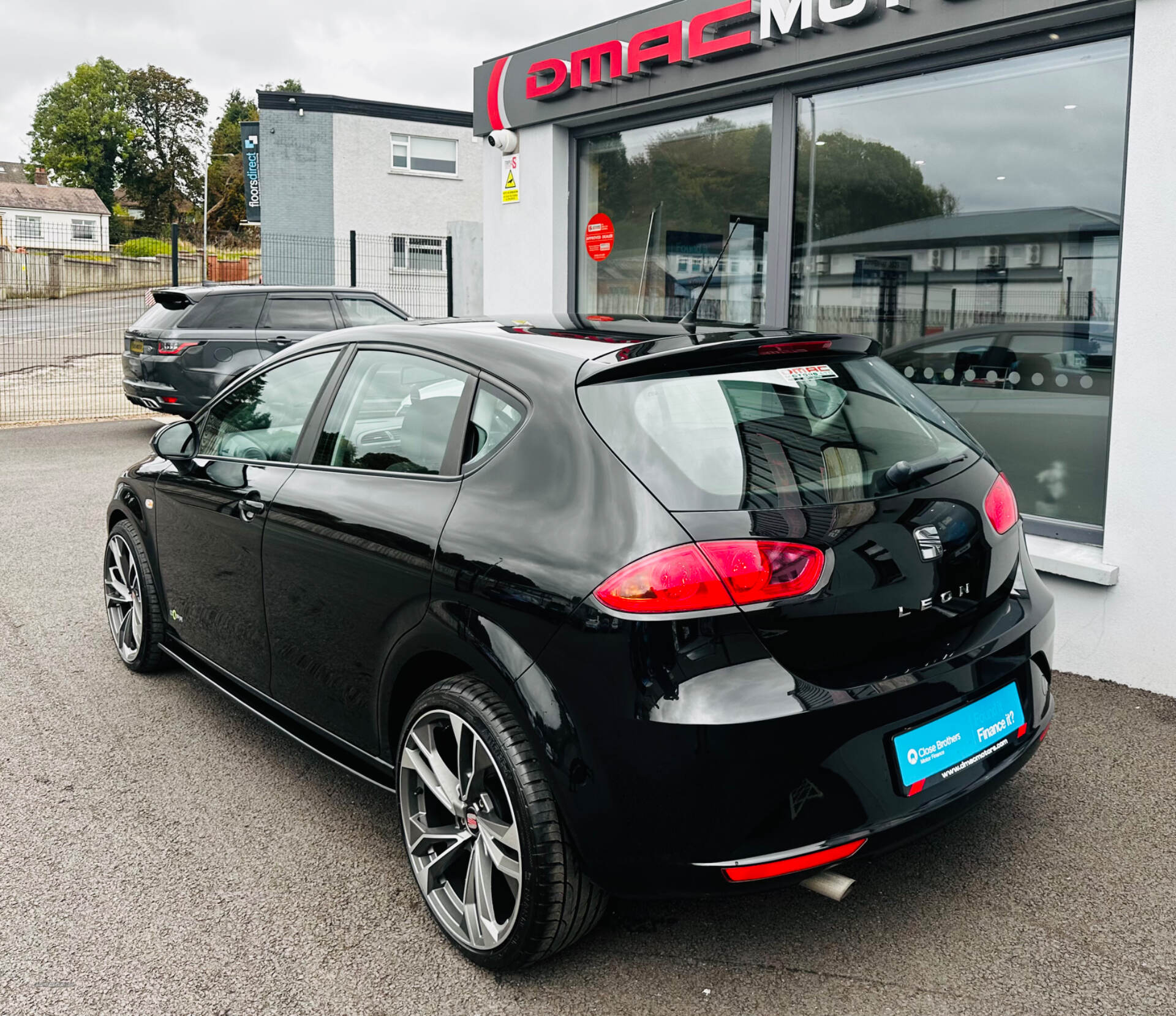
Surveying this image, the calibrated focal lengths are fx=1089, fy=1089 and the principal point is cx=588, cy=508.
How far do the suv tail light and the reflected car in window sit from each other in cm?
337

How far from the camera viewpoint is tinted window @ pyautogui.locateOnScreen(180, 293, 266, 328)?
11945mm

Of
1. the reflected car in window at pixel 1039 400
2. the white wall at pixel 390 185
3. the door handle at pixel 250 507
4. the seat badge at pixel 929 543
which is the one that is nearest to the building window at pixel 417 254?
the white wall at pixel 390 185

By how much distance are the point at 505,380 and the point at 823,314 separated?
170 inches

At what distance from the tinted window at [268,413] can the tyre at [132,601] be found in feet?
2.35

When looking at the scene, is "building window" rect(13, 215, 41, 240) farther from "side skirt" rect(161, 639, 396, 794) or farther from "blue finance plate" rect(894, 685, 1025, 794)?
"blue finance plate" rect(894, 685, 1025, 794)

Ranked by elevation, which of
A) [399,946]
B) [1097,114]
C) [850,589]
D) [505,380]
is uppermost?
[1097,114]

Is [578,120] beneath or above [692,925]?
above

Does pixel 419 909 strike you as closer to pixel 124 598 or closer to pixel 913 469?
pixel 913 469

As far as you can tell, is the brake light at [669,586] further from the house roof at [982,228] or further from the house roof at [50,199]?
the house roof at [50,199]

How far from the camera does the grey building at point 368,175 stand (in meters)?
33.4

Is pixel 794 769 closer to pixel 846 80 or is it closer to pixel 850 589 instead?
pixel 850 589

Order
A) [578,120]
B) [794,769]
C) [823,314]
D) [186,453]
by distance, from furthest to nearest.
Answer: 1. [578,120]
2. [823,314]
3. [186,453]
4. [794,769]

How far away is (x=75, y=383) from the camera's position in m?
20.2

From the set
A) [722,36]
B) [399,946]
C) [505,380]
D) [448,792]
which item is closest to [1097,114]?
[722,36]
